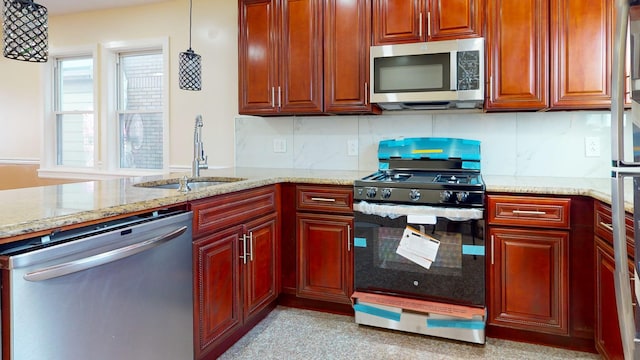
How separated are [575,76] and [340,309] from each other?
1.99 metres

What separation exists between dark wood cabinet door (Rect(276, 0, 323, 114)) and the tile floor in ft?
4.79

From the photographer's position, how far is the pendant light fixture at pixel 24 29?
1.42 meters

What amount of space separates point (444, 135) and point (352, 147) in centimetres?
68

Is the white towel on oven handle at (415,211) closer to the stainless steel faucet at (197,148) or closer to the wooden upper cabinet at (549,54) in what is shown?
the wooden upper cabinet at (549,54)

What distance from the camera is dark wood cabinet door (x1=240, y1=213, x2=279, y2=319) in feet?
7.49

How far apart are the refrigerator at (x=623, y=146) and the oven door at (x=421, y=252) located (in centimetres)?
121

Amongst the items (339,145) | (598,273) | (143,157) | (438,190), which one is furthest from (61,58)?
A: (598,273)

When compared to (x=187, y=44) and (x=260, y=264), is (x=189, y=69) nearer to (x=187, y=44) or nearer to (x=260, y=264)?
(x=187, y=44)

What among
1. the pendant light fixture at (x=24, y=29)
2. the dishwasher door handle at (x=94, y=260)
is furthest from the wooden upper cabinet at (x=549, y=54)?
the pendant light fixture at (x=24, y=29)

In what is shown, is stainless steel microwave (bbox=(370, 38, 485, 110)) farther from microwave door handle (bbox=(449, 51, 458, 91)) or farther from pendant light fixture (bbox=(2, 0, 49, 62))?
pendant light fixture (bbox=(2, 0, 49, 62))

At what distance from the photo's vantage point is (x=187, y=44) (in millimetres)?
3559

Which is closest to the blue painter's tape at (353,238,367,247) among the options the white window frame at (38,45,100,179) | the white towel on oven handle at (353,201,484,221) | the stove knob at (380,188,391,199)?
the white towel on oven handle at (353,201,484,221)

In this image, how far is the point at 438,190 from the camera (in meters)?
2.25

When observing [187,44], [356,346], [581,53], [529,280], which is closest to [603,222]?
[529,280]
